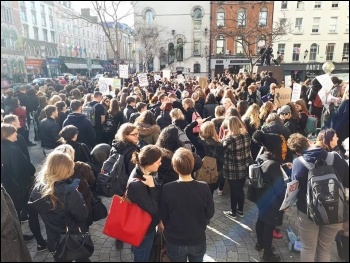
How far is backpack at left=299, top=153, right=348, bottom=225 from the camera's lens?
2518 mm

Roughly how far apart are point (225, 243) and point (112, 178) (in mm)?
1944

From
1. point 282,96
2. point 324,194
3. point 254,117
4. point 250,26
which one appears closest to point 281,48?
point 250,26

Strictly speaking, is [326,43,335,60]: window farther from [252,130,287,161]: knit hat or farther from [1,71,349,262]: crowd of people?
[252,130,287,161]: knit hat

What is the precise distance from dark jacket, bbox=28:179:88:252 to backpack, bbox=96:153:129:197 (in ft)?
1.95

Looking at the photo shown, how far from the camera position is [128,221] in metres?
2.80

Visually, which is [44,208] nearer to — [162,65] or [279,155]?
[279,155]

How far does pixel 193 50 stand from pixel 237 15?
22207mm

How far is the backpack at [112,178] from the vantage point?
3.53 meters

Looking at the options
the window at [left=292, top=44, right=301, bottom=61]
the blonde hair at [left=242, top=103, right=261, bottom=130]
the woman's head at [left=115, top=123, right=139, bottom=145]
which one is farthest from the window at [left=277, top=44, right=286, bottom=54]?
the woman's head at [left=115, top=123, right=139, bottom=145]

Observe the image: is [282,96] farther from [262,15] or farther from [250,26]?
[250,26]

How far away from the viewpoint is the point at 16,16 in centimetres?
201

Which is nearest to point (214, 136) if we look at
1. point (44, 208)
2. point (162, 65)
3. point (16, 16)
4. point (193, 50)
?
point (44, 208)

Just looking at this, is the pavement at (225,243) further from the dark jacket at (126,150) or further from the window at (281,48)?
the window at (281,48)

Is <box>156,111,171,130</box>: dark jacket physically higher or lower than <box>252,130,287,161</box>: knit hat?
lower
